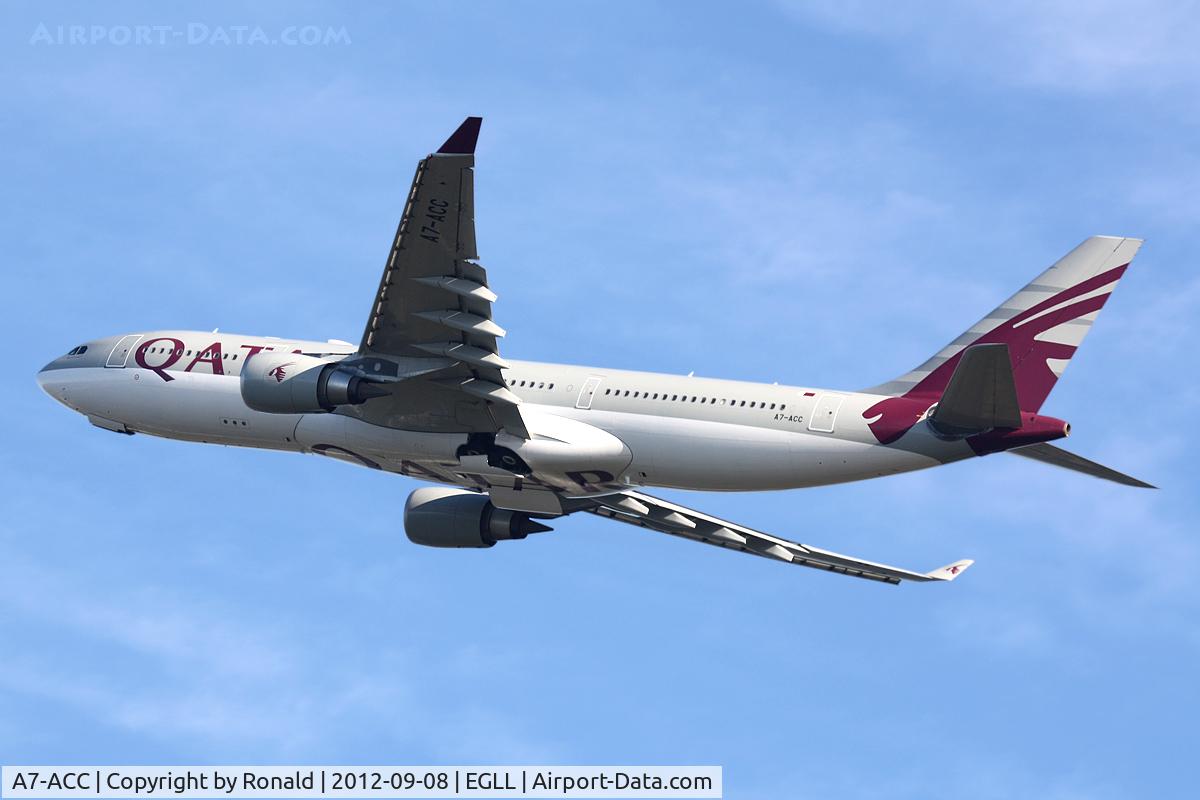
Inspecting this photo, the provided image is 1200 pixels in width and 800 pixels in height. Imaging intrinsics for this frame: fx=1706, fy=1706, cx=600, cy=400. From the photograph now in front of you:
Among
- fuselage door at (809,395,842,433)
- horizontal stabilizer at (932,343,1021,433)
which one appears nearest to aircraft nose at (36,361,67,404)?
fuselage door at (809,395,842,433)

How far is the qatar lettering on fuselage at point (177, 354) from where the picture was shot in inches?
1914

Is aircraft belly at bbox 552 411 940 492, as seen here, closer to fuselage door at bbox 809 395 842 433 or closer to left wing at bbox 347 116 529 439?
fuselage door at bbox 809 395 842 433

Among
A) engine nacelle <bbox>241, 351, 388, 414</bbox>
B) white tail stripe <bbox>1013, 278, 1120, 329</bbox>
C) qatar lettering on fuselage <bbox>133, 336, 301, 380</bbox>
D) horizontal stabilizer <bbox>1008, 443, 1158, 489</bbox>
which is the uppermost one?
qatar lettering on fuselage <bbox>133, 336, 301, 380</bbox>

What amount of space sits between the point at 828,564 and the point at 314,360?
58.4ft

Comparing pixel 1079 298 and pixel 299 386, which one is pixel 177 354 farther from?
pixel 1079 298

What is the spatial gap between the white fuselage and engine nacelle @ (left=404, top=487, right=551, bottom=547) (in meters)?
3.65

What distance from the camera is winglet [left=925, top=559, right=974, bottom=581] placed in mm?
50000

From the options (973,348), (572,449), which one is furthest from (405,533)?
(973,348)

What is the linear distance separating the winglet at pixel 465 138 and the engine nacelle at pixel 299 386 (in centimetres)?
797

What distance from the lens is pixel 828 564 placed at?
5241 centimetres

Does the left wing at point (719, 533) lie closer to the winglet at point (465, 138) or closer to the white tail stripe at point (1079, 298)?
the white tail stripe at point (1079, 298)

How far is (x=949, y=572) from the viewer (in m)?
50.2

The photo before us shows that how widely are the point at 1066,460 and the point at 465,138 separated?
17.0 metres

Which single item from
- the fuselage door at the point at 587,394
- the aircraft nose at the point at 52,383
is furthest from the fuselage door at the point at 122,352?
the fuselage door at the point at 587,394
